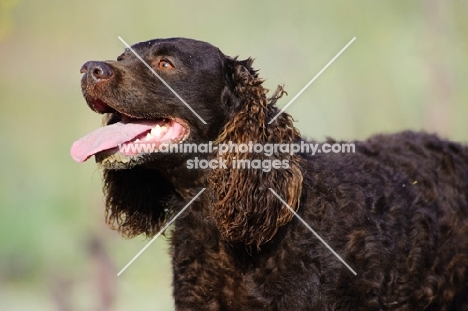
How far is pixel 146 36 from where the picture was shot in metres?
14.8

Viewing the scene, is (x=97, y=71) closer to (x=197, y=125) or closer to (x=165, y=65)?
(x=165, y=65)

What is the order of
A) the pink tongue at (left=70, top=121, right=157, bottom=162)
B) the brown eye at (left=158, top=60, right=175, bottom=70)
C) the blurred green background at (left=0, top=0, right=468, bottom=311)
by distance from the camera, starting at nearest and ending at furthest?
1. the pink tongue at (left=70, top=121, right=157, bottom=162)
2. the brown eye at (left=158, top=60, right=175, bottom=70)
3. the blurred green background at (left=0, top=0, right=468, bottom=311)

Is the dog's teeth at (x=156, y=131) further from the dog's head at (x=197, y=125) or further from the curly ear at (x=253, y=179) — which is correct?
the curly ear at (x=253, y=179)

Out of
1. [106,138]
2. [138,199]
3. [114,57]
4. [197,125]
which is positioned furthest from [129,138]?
[114,57]

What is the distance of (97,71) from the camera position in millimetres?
5062

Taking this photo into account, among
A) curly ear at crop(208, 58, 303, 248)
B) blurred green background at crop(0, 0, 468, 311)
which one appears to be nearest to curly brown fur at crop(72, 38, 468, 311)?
curly ear at crop(208, 58, 303, 248)

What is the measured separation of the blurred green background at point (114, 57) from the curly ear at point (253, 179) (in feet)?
12.4

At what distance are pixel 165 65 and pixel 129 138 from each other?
495 millimetres

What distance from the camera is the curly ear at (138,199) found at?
579cm

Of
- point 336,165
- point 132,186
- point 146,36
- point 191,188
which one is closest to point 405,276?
point 336,165

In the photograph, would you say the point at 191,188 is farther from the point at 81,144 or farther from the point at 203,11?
the point at 203,11

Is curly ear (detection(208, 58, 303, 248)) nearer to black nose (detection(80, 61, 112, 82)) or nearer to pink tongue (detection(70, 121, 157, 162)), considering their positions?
pink tongue (detection(70, 121, 157, 162))

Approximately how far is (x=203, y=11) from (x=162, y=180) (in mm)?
10544

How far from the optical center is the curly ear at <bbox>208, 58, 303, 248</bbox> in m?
5.12
